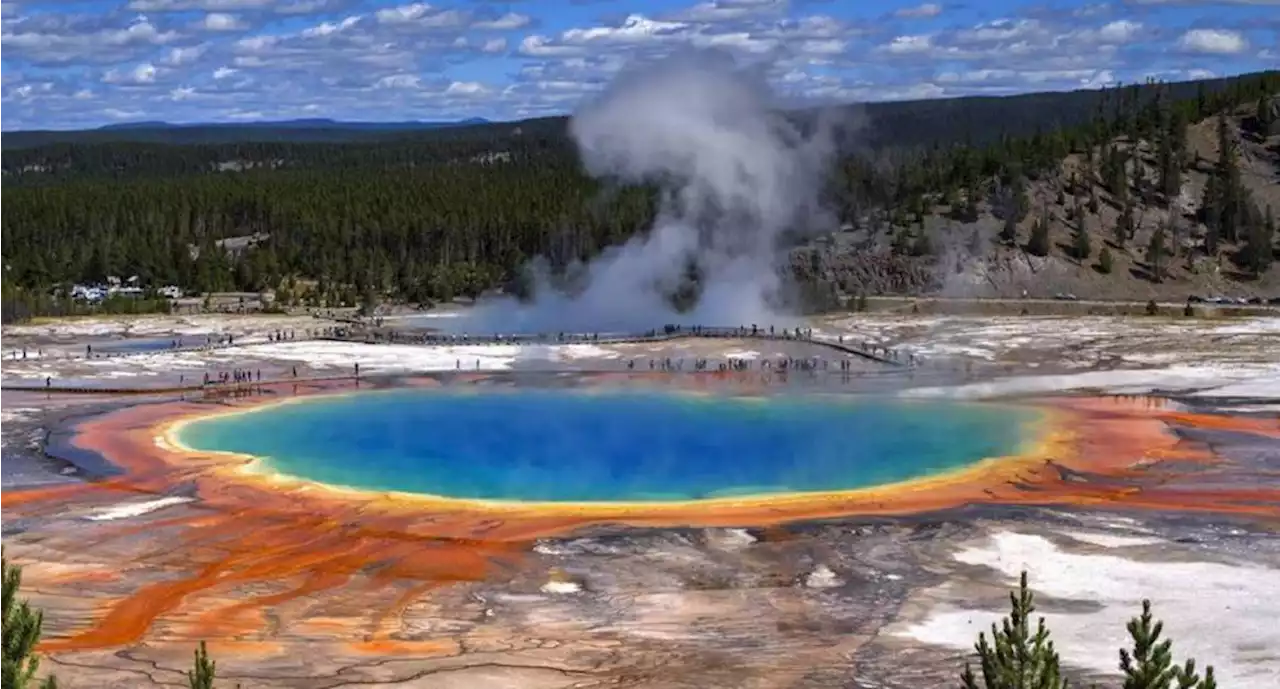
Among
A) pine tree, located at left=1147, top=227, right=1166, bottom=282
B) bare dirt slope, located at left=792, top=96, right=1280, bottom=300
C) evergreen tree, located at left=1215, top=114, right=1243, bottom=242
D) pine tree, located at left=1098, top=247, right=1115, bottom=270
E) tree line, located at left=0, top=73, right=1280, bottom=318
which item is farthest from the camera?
tree line, located at left=0, top=73, right=1280, bottom=318

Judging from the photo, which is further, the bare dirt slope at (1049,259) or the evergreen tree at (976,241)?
the evergreen tree at (976,241)

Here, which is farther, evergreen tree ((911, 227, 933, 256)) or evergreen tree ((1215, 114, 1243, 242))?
evergreen tree ((1215, 114, 1243, 242))

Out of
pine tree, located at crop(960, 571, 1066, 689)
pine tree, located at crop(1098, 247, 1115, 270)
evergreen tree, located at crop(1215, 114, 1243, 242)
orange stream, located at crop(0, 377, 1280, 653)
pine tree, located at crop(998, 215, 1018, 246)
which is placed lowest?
orange stream, located at crop(0, 377, 1280, 653)

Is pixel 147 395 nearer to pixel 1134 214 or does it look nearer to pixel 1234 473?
pixel 1234 473

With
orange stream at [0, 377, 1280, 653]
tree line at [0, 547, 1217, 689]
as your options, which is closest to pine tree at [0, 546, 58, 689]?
tree line at [0, 547, 1217, 689]

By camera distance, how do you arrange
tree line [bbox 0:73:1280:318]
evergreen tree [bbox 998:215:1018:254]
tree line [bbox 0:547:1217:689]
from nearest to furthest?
tree line [bbox 0:547:1217:689]
evergreen tree [bbox 998:215:1018:254]
tree line [bbox 0:73:1280:318]

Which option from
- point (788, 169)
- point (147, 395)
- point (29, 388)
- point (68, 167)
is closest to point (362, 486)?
point (147, 395)

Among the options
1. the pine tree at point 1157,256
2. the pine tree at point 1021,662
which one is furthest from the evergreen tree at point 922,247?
the pine tree at point 1021,662

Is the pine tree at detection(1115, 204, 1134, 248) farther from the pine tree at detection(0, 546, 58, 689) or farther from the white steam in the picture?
the pine tree at detection(0, 546, 58, 689)

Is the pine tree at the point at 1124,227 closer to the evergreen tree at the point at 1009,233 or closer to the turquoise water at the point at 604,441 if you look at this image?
the evergreen tree at the point at 1009,233

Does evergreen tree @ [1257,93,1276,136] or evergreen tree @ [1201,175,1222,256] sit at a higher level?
evergreen tree @ [1257,93,1276,136]

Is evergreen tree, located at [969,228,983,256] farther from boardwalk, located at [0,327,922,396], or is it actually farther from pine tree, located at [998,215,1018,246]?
boardwalk, located at [0,327,922,396]
